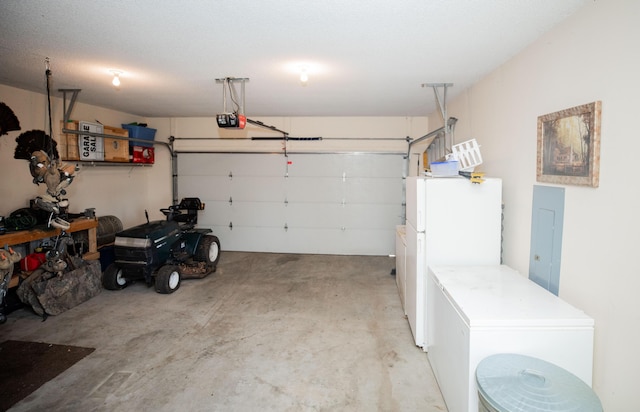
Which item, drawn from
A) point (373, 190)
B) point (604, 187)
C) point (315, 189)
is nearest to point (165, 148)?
point (315, 189)

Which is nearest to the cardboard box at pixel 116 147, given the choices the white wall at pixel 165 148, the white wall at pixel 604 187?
the white wall at pixel 165 148

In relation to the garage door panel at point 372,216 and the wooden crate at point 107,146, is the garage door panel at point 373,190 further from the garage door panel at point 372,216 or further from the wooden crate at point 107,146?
the wooden crate at point 107,146

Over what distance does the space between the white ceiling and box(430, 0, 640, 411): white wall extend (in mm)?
252

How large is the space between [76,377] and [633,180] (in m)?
3.87

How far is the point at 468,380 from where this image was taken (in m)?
1.81

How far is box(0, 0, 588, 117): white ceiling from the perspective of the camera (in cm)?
208

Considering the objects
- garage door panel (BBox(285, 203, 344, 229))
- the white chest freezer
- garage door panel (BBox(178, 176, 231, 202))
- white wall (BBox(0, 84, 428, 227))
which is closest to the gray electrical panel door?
the white chest freezer

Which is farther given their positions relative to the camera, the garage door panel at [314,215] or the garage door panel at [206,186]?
the garage door panel at [206,186]

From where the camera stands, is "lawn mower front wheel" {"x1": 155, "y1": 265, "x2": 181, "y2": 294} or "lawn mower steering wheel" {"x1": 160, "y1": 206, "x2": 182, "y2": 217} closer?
"lawn mower front wheel" {"x1": 155, "y1": 265, "x2": 181, "y2": 294}

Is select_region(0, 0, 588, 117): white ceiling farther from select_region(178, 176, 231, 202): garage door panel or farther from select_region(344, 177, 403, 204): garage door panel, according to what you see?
select_region(178, 176, 231, 202): garage door panel

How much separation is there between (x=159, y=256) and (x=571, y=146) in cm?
459

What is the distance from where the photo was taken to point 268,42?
8.64ft

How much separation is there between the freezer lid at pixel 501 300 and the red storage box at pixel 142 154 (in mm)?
5452

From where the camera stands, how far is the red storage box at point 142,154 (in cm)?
593
